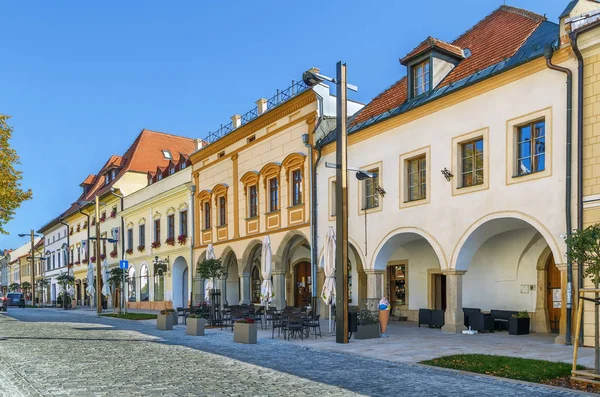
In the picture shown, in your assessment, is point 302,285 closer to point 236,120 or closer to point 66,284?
point 236,120

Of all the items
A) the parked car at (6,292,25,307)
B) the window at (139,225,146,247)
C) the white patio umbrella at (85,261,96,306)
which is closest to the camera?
the window at (139,225,146,247)

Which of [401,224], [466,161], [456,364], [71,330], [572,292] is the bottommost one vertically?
[71,330]

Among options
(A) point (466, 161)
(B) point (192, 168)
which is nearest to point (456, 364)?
→ (A) point (466, 161)

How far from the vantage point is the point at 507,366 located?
10016mm

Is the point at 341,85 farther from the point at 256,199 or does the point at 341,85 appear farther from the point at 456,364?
the point at 256,199

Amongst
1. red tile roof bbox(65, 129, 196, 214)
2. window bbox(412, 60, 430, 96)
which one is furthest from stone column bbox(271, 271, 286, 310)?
red tile roof bbox(65, 129, 196, 214)

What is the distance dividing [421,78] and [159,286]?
976 inches

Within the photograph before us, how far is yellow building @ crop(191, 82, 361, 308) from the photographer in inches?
931

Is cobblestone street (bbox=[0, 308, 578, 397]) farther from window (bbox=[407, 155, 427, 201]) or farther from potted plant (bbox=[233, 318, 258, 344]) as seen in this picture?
A: window (bbox=[407, 155, 427, 201])

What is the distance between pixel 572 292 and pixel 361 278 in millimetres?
11045

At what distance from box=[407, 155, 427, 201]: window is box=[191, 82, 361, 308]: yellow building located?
18.1 ft

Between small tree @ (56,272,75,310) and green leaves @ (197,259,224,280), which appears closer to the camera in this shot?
green leaves @ (197,259,224,280)

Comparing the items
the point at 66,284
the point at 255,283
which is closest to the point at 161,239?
the point at 255,283

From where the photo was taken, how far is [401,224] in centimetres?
1833
